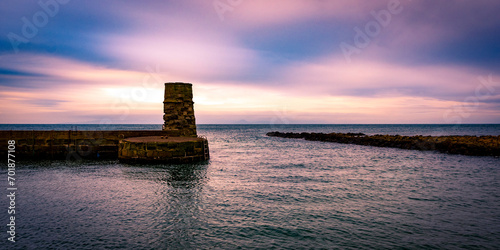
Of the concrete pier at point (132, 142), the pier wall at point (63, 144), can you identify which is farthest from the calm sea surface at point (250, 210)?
the pier wall at point (63, 144)

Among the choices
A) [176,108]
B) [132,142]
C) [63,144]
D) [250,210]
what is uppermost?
[176,108]

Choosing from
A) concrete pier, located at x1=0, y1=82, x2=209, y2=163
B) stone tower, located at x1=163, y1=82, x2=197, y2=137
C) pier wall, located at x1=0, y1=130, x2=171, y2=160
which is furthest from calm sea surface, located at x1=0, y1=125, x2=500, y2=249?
stone tower, located at x1=163, y1=82, x2=197, y2=137

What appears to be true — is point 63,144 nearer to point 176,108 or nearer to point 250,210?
point 176,108

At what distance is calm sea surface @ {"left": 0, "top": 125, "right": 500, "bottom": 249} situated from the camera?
8711 mm

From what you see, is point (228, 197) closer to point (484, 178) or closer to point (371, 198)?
point (371, 198)

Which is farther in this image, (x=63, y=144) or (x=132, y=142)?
(x=63, y=144)

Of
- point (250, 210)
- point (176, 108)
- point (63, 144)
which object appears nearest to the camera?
point (250, 210)

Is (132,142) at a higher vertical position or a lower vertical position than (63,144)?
higher

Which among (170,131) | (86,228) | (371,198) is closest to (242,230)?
(86,228)

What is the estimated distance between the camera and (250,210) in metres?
11.7

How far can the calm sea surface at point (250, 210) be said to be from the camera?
28.6 ft

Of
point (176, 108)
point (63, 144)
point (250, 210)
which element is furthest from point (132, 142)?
point (250, 210)

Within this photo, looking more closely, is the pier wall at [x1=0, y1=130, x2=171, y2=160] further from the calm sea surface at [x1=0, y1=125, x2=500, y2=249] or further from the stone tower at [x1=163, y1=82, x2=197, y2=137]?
the calm sea surface at [x1=0, y1=125, x2=500, y2=249]

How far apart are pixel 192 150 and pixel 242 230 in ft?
50.0
